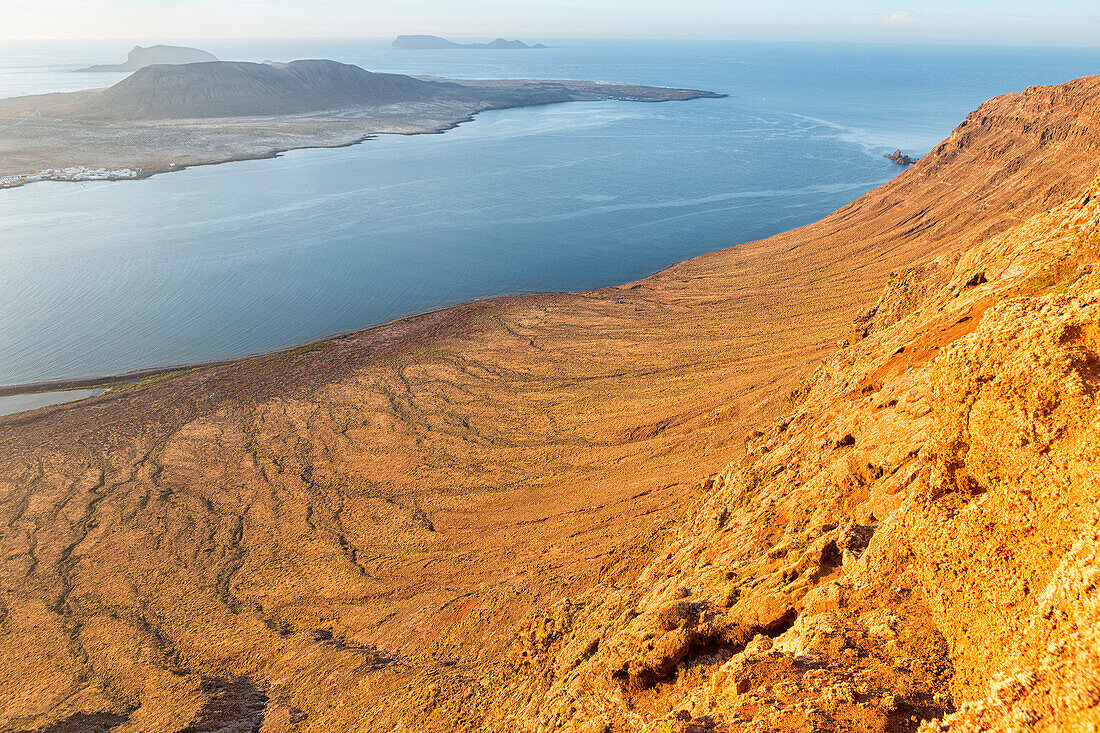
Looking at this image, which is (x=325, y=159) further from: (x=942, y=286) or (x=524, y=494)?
(x=942, y=286)

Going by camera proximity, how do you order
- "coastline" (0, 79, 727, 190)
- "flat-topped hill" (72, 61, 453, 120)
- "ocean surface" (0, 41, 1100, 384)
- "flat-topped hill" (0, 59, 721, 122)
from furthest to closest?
1. "flat-topped hill" (72, 61, 453, 120)
2. "flat-topped hill" (0, 59, 721, 122)
3. "coastline" (0, 79, 727, 190)
4. "ocean surface" (0, 41, 1100, 384)

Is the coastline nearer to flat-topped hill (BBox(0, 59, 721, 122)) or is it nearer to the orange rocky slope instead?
flat-topped hill (BBox(0, 59, 721, 122))

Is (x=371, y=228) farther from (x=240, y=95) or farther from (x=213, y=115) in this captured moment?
(x=240, y=95)

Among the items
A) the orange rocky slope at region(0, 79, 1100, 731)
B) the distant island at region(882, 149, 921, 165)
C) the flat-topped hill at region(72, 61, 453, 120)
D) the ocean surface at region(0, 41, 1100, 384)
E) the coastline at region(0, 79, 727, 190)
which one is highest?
the flat-topped hill at region(72, 61, 453, 120)

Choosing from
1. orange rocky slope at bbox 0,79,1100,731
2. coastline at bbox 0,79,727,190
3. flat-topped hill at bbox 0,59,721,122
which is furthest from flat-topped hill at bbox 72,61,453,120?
orange rocky slope at bbox 0,79,1100,731

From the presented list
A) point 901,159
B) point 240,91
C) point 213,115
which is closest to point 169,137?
point 213,115

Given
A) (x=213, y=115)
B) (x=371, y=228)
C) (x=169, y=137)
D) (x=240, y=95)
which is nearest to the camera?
(x=371, y=228)

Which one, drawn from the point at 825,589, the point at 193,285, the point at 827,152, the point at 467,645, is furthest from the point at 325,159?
the point at 825,589
